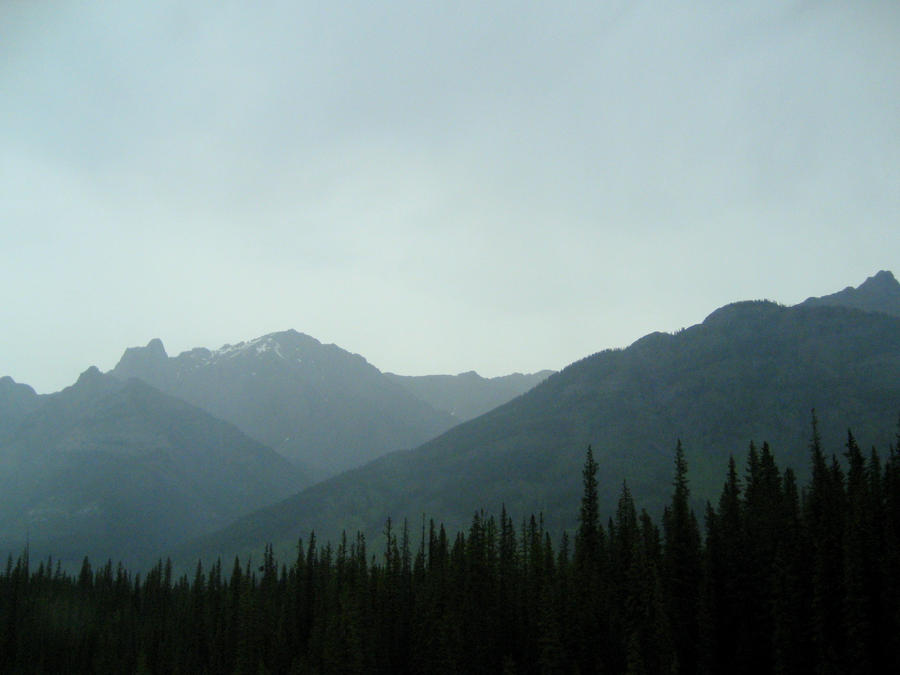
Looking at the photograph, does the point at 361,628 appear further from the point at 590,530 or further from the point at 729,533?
the point at 729,533

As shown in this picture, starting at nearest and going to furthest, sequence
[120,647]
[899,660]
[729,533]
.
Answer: [899,660] < [729,533] < [120,647]

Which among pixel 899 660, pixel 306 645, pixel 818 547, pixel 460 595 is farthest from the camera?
pixel 306 645

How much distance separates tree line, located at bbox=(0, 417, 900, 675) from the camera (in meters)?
75.9

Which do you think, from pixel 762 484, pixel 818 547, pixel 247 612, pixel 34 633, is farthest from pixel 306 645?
pixel 818 547

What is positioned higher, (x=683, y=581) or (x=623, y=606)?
(x=683, y=581)

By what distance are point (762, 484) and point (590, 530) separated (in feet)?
80.5

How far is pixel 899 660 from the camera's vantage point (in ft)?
228

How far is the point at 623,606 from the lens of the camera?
3789 inches

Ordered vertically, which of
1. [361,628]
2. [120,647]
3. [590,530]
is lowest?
[120,647]

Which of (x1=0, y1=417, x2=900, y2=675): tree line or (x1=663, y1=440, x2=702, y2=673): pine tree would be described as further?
(x1=663, y1=440, x2=702, y2=673): pine tree

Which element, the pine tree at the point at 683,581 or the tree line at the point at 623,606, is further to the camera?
the pine tree at the point at 683,581

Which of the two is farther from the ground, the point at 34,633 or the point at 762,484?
the point at 762,484

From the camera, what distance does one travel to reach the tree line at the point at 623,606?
75.9 metres

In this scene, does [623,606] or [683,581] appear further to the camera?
[623,606]
